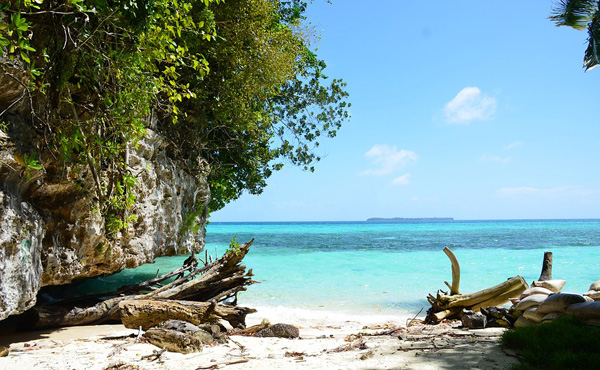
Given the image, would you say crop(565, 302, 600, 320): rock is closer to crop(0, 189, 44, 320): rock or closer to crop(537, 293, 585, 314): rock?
crop(537, 293, 585, 314): rock

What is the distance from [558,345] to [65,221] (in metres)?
6.58

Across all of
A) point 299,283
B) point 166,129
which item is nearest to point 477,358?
point 166,129

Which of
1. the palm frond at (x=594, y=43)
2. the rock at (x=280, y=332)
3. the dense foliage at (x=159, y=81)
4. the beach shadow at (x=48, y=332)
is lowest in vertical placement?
the beach shadow at (x=48, y=332)

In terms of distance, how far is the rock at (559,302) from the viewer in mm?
5105

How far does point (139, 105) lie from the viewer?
5410mm

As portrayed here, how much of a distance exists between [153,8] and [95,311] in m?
6.04

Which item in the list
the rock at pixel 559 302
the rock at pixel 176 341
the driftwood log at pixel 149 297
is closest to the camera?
the rock at pixel 559 302

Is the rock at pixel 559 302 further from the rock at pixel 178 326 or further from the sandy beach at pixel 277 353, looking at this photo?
the rock at pixel 178 326

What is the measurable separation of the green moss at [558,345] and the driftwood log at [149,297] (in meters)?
4.73

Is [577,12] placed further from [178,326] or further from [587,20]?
[178,326]

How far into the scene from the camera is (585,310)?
15.4 ft

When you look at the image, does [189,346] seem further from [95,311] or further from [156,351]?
[95,311]

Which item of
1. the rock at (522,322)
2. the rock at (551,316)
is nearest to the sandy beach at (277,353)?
the rock at (522,322)

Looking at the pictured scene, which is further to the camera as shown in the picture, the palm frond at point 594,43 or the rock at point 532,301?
the palm frond at point 594,43
